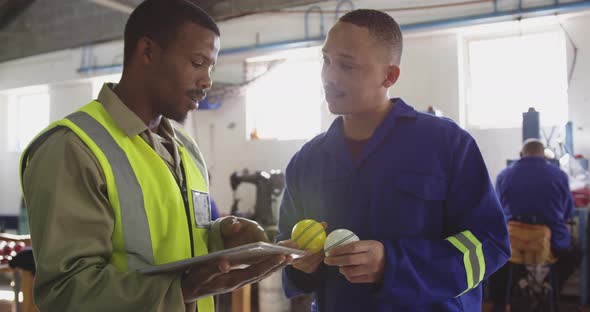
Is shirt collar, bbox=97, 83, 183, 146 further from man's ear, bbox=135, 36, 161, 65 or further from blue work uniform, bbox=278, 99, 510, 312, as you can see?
blue work uniform, bbox=278, 99, 510, 312

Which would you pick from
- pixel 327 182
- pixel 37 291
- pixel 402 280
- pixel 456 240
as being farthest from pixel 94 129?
pixel 456 240

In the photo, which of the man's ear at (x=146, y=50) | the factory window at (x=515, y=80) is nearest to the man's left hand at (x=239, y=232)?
the man's ear at (x=146, y=50)

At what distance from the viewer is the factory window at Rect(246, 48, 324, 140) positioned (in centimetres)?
666

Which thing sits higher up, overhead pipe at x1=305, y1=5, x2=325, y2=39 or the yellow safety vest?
overhead pipe at x1=305, y1=5, x2=325, y2=39

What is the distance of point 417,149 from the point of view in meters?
1.47

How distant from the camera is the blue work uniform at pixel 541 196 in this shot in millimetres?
4449

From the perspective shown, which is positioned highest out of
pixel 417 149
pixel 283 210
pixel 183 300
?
pixel 417 149

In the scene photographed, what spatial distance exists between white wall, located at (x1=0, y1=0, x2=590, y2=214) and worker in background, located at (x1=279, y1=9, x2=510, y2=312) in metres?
4.30

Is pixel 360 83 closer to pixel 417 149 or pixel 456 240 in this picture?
pixel 417 149

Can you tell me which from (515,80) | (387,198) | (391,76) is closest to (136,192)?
(387,198)

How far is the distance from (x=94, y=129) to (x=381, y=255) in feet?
2.53

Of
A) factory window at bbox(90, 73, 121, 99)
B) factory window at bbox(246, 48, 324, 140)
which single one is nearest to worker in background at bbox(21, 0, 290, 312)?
factory window at bbox(246, 48, 324, 140)

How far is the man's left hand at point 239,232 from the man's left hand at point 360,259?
10.8 inches

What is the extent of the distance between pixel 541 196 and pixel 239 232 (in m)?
3.77
